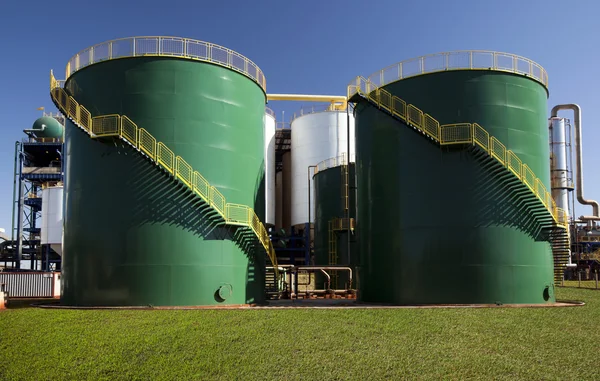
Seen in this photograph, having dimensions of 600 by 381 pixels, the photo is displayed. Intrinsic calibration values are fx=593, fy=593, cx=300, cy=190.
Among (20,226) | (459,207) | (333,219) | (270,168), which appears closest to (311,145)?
(270,168)

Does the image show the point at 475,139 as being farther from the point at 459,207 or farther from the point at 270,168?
the point at 270,168

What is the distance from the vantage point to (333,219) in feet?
131

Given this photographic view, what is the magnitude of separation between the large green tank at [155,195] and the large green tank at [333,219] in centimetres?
1182

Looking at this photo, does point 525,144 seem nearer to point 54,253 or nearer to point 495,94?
point 495,94

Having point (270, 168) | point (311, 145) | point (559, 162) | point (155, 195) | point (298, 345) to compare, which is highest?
point (311, 145)

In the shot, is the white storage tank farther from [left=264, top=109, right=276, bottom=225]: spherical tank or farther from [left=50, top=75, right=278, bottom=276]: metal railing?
[left=50, top=75, right=278, bottom=276]: metal railing

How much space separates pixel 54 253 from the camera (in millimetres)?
64938

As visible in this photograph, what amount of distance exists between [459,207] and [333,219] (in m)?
14.5

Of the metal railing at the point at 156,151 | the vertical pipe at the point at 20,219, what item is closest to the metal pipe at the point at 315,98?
the vertical pipe at the point at 20,219

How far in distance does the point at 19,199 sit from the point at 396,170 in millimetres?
50755

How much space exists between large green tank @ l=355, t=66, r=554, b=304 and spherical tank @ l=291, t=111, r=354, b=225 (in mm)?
27156

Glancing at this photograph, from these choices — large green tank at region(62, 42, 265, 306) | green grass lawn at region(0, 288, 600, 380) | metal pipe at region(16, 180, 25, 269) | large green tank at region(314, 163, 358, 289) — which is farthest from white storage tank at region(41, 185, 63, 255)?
green grass lawn at region(0, 288, 600, 380)

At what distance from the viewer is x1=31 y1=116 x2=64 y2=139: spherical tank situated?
6312cm

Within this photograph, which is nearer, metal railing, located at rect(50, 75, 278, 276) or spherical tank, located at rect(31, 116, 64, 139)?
metal railing, located at rect(50, 75, 278, 276)
